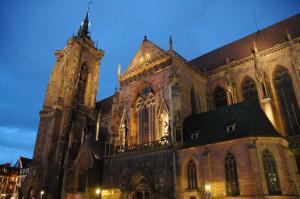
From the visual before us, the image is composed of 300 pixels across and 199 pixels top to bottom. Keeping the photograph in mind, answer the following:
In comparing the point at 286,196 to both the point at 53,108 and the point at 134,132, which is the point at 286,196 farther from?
the point at 53,108

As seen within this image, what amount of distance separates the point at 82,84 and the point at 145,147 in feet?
63.2

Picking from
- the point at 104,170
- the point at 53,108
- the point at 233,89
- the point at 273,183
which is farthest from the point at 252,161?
the point at 53,108

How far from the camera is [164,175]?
18562 millimetres

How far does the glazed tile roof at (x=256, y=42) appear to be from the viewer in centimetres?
2490

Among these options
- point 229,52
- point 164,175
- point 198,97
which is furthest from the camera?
point 229,52

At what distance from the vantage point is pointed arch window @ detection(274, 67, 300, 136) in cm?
2034

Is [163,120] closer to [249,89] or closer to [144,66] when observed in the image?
[144,66]

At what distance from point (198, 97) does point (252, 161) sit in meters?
10.7

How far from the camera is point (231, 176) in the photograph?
15.8m

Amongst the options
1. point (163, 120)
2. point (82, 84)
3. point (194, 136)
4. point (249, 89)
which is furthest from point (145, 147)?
point (82, 84)

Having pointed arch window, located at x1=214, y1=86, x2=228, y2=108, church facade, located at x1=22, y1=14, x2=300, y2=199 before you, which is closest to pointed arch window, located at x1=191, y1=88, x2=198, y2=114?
church facade, located at x1=22, y1=14, x2=300, y2=199

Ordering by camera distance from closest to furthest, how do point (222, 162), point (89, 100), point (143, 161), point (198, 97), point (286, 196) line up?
point (286, 196), point (222, 162), point (143, 161), point (198, 97), point (89, 100)

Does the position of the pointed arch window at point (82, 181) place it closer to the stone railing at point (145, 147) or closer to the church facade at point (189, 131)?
the church facade at point (189, 131)

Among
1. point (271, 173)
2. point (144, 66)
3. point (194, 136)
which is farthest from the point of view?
point (144, 66)
